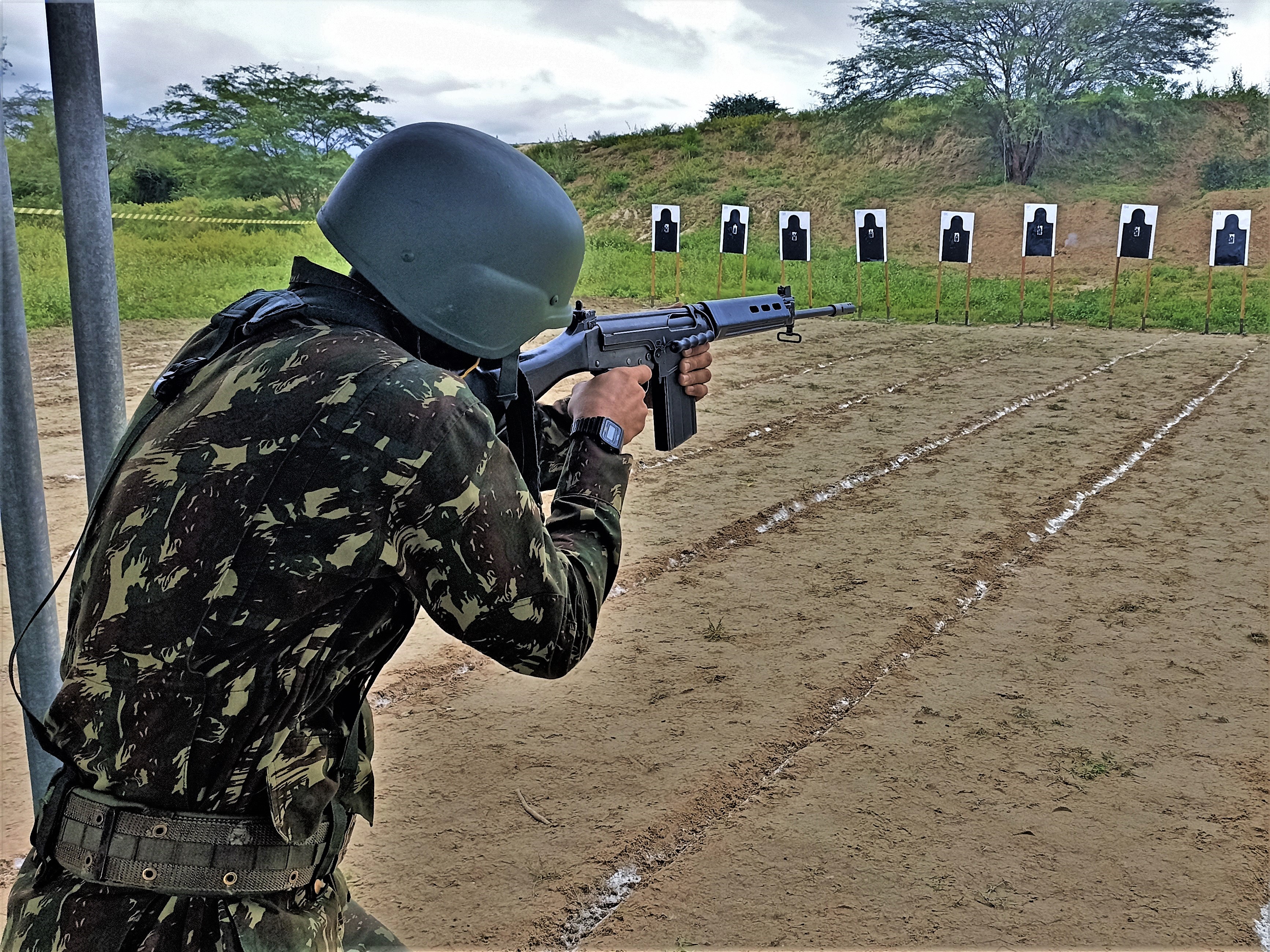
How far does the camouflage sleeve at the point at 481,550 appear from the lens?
1.07 metres

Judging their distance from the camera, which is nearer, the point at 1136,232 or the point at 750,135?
the point at 1136,232

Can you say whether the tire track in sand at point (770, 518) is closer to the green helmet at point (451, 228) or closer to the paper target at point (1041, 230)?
the green helmet at point (451, 228)

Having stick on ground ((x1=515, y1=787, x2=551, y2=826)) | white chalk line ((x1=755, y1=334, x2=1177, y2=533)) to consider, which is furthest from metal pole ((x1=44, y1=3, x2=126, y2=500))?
white chalk line ((x1=755, y1=334, x2=1177, y2=533))

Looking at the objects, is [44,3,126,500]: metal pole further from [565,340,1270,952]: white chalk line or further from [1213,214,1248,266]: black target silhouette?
[1213,214,1248,266]: black target silhouette

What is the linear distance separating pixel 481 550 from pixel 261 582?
0.73 feet

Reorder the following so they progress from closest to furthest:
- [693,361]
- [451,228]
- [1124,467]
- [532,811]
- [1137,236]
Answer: [451,228]
[693,361]
[532,811]
[1124,467]
[1137,236]

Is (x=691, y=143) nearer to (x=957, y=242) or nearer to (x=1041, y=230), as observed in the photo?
(x=1041, y=230)

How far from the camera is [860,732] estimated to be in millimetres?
3137

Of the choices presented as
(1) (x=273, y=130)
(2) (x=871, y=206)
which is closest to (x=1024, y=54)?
(2) (x=871, y=206)

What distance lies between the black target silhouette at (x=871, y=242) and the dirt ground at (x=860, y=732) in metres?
8.99

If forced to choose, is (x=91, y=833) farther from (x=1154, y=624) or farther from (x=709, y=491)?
(x=709, y=491)

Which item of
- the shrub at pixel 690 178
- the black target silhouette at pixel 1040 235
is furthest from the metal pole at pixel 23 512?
the shrub at pixel 690 178

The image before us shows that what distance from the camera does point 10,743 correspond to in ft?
9.73

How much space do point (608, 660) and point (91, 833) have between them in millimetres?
2611
